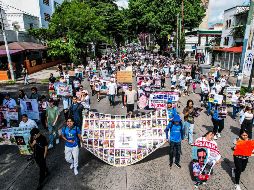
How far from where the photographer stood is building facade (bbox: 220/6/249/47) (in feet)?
117

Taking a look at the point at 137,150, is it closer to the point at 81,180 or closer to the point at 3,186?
the point at 81,180

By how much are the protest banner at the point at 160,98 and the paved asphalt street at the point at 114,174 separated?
259cm

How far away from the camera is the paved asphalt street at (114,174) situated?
709 centimetres

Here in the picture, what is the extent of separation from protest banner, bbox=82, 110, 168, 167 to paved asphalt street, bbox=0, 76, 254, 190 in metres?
0.42

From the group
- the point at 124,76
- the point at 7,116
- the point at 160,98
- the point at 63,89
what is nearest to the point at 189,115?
the point at 160,98

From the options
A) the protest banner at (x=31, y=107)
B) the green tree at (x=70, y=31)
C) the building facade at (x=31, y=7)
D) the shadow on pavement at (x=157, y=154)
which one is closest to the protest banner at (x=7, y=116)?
the protest banner at (x=31, y=107)

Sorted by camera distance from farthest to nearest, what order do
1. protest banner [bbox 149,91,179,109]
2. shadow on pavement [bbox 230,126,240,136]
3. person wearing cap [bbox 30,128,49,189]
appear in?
protest banner [bbox 149,91,179,109], shadow on pavement [bbox 230,126,240,136], person wearing cap [bbox 30,128,49,189]

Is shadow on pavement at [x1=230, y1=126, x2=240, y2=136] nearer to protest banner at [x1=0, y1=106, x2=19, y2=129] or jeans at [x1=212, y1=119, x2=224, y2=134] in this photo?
jeans at [x1=212, y1=119, x2=224, y2=134]

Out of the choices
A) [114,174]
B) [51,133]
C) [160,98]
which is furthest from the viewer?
[160,98]

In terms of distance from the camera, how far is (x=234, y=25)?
1490 inches

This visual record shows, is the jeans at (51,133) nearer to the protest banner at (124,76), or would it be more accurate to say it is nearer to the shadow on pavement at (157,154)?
the shadow on pavement at (157,154)

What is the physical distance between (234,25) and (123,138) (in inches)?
1428

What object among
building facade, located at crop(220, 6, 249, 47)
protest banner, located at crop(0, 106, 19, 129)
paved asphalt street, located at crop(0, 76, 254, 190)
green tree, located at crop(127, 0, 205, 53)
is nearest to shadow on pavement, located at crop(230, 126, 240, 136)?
paved asphalt street, located at crop(0, 76, 254, 190)

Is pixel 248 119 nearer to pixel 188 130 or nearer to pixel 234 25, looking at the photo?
pixel 188 130
